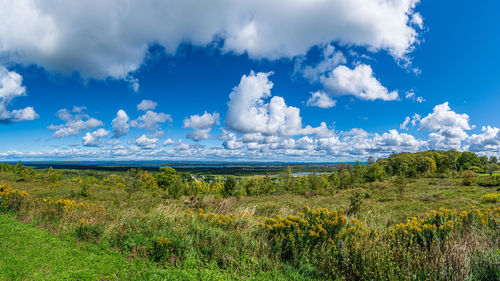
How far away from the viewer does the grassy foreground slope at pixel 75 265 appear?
4449 mm

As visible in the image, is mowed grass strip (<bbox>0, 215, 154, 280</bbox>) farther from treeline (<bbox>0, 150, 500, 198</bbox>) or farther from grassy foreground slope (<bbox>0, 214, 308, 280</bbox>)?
treeline (<bbox>0, 150, 500, 198</bbox>)

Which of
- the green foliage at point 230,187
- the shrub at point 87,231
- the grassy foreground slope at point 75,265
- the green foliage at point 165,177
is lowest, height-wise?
the green foliage at point 230,187

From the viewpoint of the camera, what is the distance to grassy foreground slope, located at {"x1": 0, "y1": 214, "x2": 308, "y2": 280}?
175 inches

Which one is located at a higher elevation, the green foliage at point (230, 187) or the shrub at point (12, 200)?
the shrub at point (12, 200)

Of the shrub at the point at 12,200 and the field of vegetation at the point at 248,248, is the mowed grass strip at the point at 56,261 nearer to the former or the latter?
the field of vegetation at the point at 248,248

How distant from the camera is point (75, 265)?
4.91m

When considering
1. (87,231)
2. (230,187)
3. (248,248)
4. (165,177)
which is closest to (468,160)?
(230,187)

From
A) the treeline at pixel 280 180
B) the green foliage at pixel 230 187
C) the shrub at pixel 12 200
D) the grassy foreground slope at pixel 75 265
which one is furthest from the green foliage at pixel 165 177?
the grassy foreground slope at pixel 75 265

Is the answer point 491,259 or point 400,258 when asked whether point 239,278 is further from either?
point 491,259

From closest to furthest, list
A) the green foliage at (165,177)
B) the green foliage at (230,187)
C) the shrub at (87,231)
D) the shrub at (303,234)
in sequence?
1. the shrub at (303,234)
2. the shrub at (87,231)
3. the green foliage at (230,187)
4. the green foliage at (165,177)

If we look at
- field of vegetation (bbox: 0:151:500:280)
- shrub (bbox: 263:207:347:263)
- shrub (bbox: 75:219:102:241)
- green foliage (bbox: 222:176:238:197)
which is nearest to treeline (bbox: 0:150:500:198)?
green foliage (bbox: 222:176:238:197)

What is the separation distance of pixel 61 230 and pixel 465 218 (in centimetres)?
1300

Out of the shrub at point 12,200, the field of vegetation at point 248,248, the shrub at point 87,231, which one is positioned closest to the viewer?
the field of vegetation at point 248,248

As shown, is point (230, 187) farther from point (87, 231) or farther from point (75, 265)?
point (75, 265)
